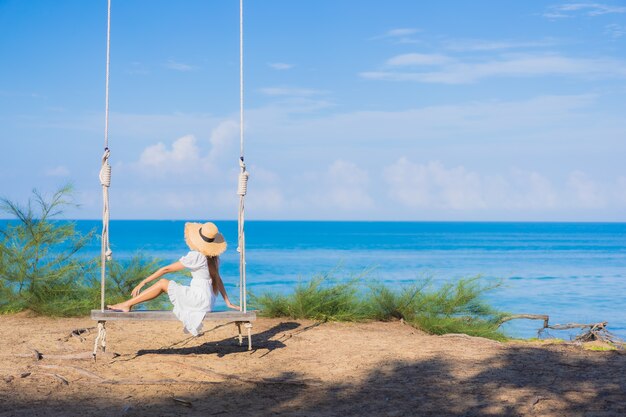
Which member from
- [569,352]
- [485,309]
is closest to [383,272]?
Result: [485,309]

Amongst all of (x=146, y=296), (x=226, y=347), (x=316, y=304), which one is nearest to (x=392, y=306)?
(x=316, y=304)

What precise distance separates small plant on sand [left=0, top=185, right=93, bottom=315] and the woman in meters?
3.06

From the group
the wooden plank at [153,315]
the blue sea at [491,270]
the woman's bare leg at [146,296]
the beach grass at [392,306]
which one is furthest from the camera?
the blue sea at [491,270]

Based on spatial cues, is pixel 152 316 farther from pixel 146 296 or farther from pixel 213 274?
pixel 213 274

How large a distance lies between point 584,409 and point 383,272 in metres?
32.0

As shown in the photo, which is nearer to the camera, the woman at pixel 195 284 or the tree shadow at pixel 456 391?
the tree shadow at pixel 456 391

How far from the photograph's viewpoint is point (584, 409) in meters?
5.19

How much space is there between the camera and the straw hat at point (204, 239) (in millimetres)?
6734

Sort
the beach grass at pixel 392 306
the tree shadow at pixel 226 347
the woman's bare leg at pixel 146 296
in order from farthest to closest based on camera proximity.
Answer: the beach grass at pixel 392 306 → the tree shadow at pixel 226 347 → the woman's bare leg at pixel 146 296

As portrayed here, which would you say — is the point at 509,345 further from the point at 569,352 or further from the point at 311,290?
the point at 311,290

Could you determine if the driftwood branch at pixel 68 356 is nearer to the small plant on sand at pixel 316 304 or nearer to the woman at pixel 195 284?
the woman at pixel 195 284

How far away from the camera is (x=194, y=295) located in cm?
657

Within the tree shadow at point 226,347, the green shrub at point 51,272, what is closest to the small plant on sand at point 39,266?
the green shrub at point 51,272

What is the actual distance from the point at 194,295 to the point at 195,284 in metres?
0.13
